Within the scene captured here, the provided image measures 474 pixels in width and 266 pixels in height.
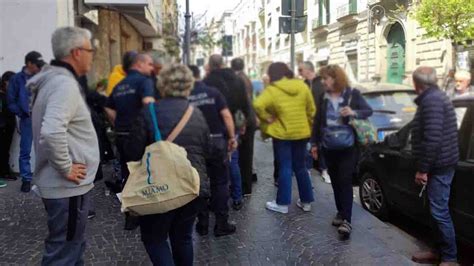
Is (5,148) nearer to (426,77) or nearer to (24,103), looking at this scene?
(24,103)

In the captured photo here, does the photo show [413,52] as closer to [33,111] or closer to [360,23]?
[360,23]

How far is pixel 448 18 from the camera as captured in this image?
47.3 ft

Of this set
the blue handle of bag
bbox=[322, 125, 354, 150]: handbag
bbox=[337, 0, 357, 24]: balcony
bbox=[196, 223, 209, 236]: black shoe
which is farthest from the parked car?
bbox=[337, 0, 357, 24]: balcony

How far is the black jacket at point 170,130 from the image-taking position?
10.6 feet

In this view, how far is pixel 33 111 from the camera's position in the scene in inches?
120

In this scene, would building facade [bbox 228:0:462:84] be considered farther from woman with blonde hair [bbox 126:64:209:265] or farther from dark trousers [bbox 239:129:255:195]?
woman with blonde hair [bbox 126:64:209:265]

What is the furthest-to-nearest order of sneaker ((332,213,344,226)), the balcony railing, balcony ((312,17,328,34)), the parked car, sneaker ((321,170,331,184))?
1. balcony ((312,17,328,34))
2. the balcony railing
3. the parked car
4. sneaker ((321,170,331,184))
5. sneaker ((332,213,344,226))

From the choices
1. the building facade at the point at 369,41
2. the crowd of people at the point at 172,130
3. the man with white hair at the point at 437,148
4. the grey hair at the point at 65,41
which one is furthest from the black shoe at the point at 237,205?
the building facade at the point at 369,41

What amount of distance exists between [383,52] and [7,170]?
809 inches

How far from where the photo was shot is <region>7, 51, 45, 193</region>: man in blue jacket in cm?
641

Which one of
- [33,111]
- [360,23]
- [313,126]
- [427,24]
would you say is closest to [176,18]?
[360,23]

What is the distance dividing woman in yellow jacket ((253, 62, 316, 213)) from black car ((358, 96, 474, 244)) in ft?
3.10

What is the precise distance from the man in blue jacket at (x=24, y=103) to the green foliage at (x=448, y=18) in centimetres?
1185

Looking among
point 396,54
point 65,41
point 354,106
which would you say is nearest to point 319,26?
point 396,54
